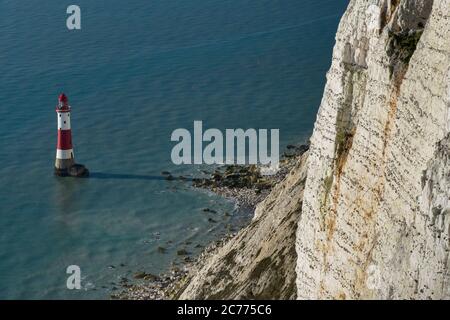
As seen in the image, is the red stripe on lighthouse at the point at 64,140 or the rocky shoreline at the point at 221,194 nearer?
the rocky shoreline at the point at 221,194

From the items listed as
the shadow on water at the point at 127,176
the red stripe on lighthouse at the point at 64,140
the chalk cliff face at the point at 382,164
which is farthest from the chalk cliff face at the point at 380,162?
the red stripe on lighthouse at the point at 64,140

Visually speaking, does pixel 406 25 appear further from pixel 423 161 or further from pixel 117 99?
pixel 117 99

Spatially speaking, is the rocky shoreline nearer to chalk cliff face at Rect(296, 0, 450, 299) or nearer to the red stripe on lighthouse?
the red stripe on lighthouse

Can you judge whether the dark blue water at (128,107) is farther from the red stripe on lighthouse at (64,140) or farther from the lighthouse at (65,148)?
the red stripe on lighthouse at (64,140)

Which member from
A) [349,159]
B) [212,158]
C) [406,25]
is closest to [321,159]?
[349,159]

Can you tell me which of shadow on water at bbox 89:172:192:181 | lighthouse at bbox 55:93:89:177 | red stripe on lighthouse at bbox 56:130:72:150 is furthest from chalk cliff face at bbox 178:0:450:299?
red stripe on lighthouse at bbox 56:130:72:150

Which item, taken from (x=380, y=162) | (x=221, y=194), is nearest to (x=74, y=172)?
(x=221, y=194)

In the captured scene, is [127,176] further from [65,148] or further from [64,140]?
[64,140]
